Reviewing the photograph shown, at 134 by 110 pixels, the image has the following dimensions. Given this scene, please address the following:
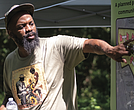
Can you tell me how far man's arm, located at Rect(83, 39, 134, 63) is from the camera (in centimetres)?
169

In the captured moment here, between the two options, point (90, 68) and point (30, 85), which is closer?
point (30, 85)

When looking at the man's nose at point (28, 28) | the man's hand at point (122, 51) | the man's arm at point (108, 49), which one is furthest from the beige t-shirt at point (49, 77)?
the man's hand at point (122, 51)

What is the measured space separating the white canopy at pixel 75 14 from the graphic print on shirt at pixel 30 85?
119 cm

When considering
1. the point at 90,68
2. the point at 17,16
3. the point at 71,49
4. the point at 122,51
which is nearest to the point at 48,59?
the point at 71,49

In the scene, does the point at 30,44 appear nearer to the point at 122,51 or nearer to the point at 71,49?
Answer: the point at 71,49

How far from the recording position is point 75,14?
3562 millimetres

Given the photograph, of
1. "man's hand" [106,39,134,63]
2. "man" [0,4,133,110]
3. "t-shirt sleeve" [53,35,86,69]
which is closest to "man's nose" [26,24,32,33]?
"man" [0,4,133,110]

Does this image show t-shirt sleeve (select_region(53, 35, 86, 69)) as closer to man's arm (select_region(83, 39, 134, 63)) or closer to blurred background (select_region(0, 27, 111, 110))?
man's arm (select_region(83, 39, 134, 63))

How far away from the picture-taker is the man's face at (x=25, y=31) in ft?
7.83

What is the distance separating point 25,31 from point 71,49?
1.71ft

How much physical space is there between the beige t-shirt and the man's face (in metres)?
0.09

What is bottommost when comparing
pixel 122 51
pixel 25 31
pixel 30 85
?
pixel 30 85

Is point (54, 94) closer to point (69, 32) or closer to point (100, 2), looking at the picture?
point (100, 2)

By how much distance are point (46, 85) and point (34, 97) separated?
174mm
